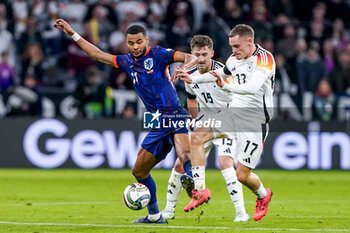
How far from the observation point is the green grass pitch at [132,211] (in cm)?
878

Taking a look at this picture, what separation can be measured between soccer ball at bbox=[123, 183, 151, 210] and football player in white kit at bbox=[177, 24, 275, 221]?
22.2 inches

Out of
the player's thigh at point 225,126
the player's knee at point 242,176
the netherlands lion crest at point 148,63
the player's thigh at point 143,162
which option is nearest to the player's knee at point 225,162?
the player's thigh at point 225,126

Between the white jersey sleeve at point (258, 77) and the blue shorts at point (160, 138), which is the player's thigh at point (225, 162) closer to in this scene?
the blue shorts at point (160, 138)

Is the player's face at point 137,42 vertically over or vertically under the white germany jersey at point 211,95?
over

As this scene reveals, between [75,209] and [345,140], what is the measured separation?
8.48m

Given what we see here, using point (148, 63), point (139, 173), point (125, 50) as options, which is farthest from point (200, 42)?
point (125, 50)

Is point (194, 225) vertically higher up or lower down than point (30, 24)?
lower down

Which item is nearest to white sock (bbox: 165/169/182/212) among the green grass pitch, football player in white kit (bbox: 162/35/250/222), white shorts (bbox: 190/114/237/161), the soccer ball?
football player in white kit (bbox: 162/35/250/222)

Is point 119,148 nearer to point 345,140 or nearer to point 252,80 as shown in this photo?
point 345,140

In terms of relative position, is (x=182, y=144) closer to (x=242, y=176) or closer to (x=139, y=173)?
(x=139, y=173)

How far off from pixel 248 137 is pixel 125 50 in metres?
9.56

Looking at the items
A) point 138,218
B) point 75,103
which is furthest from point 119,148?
point 138,218

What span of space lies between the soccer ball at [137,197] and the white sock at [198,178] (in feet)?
1.88

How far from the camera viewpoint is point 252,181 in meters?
9.12
